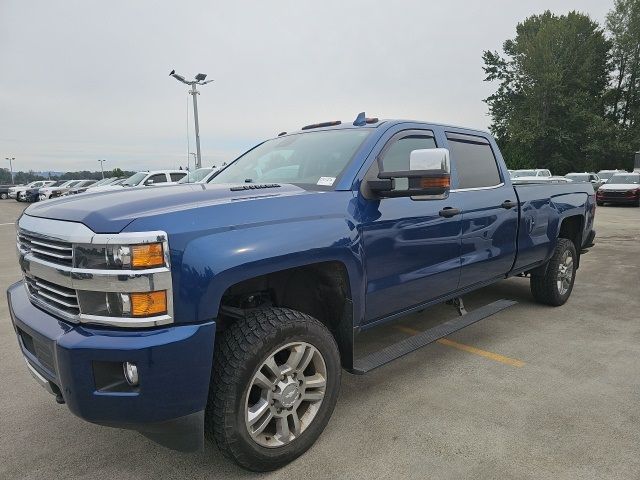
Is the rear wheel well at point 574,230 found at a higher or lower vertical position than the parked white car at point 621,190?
higher

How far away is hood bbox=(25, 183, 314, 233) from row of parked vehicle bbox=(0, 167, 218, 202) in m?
0.32

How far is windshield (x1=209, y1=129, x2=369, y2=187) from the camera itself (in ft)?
10.2

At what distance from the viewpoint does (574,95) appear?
141 ft

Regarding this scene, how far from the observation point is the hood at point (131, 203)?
206cm

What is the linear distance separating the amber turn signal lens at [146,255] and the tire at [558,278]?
4.43 meters

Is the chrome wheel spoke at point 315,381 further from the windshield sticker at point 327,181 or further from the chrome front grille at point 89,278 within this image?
the windshield sticker at point 327,181

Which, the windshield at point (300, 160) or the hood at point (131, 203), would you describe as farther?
the windshield at point (300, 160)

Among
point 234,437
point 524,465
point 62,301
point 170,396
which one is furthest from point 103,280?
point 524,465

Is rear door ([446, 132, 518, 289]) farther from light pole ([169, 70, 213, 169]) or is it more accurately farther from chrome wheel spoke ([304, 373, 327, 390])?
light pole ([169, 70, 213, 169])

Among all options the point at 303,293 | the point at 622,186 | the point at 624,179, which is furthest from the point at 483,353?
the point at 624,179

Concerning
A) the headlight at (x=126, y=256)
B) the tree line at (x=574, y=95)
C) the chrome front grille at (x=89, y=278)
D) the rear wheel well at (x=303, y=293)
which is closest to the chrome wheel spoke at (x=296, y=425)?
the rear wheel well at (x=303, y=293)

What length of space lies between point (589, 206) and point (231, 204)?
16.3 ft

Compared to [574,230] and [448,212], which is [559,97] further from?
[448,212]

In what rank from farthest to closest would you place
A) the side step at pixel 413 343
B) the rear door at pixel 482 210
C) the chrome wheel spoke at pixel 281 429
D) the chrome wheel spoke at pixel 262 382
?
the rear door at pixel 482 210 < the side step at pixel 413 343 < the chrome wheel spoke at pixel 281 429 < the chrome wheel spoke at pixel 262 382
